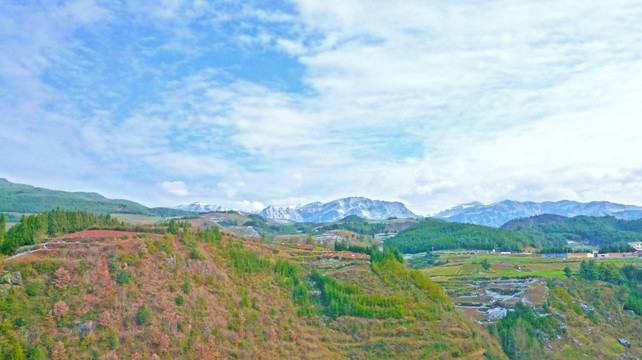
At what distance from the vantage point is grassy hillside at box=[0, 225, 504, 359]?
1175 inches

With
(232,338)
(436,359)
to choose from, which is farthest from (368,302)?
(232,338)

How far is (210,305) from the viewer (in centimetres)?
3897

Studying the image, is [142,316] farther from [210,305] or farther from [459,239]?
[459,239]

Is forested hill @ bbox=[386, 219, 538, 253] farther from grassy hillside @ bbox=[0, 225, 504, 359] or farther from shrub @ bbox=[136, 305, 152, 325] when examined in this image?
shrub @ bbox=[136, 305, 152, 325]

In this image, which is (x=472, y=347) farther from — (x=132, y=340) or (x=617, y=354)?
(x=132, y=340)

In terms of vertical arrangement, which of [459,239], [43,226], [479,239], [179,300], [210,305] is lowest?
[210,305]

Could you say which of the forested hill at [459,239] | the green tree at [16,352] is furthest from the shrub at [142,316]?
the forested hill at [459,239]

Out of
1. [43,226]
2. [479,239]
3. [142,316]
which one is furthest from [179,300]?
[479,239]

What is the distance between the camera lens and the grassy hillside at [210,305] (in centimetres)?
2984

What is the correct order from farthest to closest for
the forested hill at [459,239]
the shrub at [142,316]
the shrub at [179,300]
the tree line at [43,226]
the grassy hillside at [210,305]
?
the forested hill at [459,239] → the tree line at [43,226] → the shrub at [179,300] → the shrub at [142,316] → the grassy hillside at [210,305]

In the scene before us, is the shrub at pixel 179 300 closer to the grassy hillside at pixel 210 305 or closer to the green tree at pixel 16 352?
the grassy hillside at pixel 210 305

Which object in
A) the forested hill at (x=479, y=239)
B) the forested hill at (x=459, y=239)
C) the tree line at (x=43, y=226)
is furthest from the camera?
the forested hill at (x=479, y=239)

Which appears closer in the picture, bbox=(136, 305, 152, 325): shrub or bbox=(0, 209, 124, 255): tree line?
bbox=(136, 305, 152, 325): shrub

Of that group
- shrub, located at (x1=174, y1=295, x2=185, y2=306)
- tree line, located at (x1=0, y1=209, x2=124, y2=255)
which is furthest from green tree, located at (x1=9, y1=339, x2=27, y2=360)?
tree line, located at (x1=0, y1=209, x2=124, y2=255)
